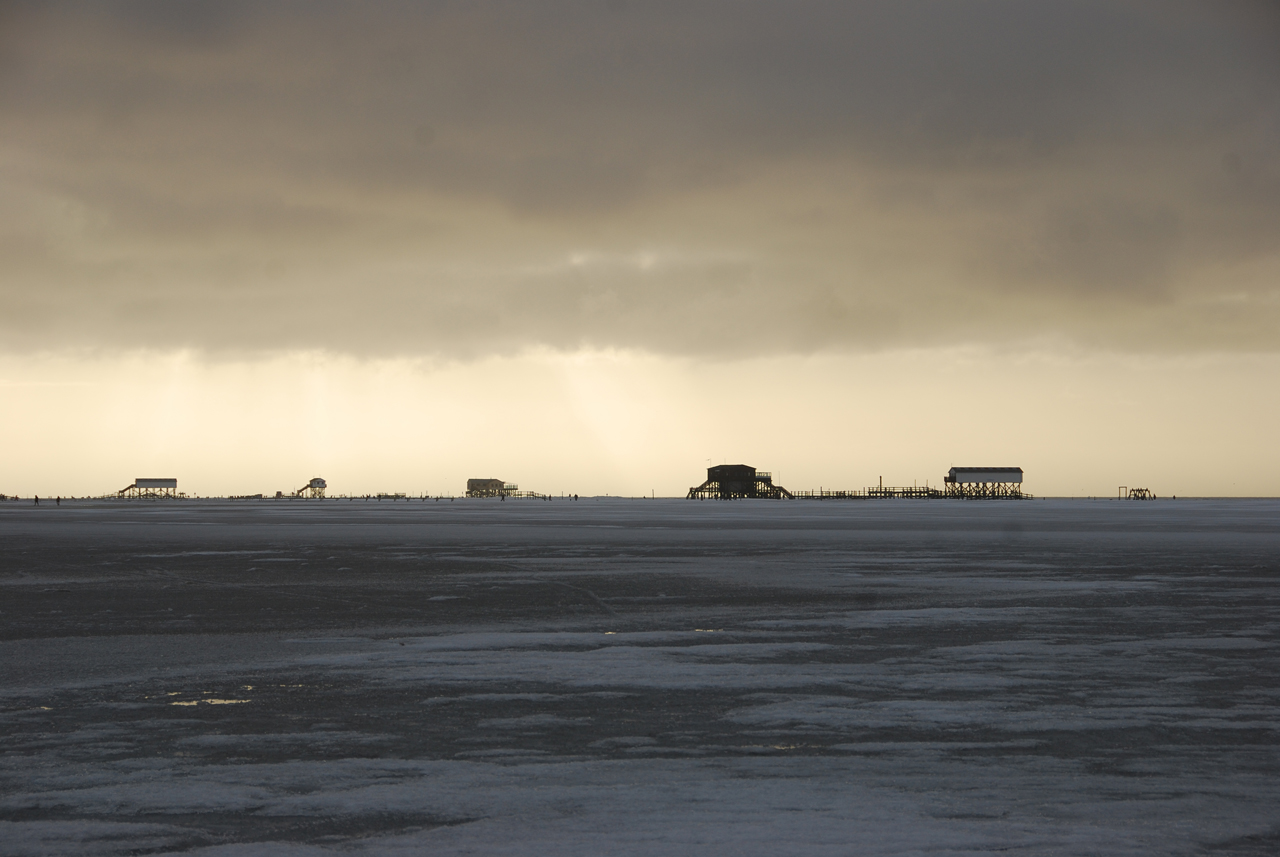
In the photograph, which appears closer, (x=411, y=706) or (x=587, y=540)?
(x=411, y=706)

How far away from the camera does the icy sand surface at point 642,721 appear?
18.6 ft

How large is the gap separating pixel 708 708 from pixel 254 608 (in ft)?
33.5

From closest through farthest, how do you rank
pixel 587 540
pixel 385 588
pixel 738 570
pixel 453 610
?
pixel 453 610 < pixel 385 588 < pixel 738 570 < pixel 587 540

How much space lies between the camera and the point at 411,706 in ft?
29.2

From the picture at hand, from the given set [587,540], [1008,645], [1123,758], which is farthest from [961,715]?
[587,540]

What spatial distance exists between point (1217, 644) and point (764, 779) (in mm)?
8091

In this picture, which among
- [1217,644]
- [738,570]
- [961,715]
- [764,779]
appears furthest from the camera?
[738,570]

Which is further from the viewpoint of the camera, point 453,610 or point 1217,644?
point 453,610

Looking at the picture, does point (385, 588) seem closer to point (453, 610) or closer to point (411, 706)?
point (453, 610)

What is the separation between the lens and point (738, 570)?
24.5m

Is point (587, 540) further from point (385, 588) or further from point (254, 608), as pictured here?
point (254, 608)

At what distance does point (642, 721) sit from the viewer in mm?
8305

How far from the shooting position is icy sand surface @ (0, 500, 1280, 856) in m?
5.66

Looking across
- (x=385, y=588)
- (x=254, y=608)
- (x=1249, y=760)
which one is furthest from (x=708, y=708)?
(x=385, y=588)
